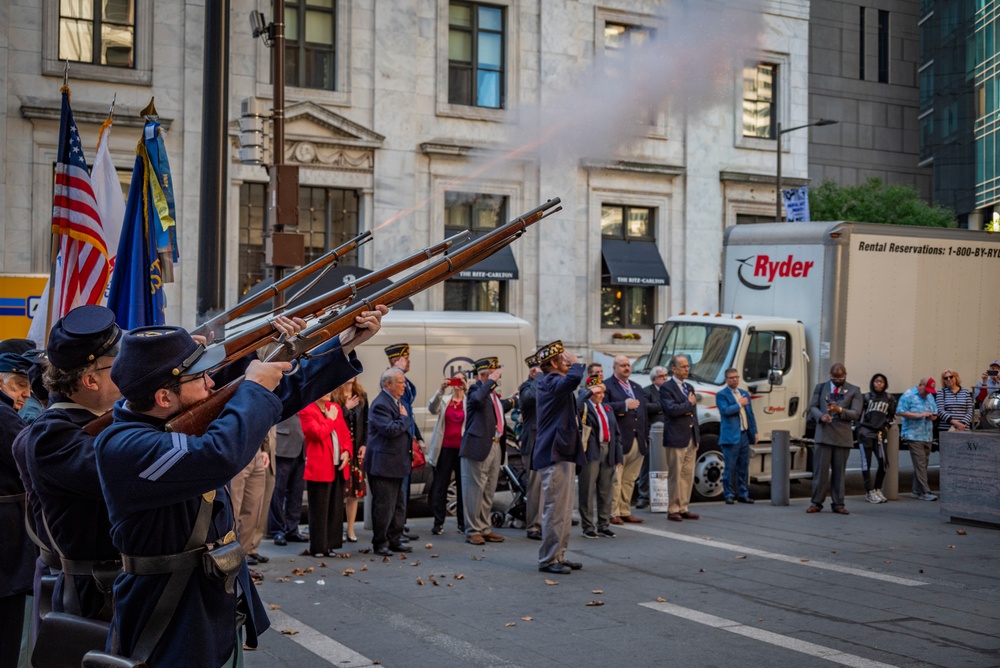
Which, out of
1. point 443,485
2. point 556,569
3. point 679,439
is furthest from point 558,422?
point 679,439

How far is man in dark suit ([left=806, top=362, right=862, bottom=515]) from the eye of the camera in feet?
49.8

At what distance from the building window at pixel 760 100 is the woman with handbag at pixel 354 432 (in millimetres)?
16054

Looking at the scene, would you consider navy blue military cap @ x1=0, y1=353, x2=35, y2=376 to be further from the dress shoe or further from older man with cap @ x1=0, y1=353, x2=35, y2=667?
the dress shoe

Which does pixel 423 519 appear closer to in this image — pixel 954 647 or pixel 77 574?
pixel 954 647

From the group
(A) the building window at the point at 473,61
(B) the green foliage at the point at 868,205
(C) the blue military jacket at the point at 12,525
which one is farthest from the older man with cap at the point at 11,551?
(B) the green foliage at the point at 868,205

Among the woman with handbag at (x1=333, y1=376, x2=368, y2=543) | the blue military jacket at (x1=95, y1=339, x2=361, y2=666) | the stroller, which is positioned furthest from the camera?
the stroller

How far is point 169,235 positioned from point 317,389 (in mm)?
4418

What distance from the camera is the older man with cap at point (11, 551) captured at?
18.2 feet

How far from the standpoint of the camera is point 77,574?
14.0 feet

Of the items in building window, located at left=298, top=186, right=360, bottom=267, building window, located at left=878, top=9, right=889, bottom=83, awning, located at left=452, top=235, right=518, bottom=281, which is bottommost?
awning, located at left=452, top=235, right=518, bottom=281

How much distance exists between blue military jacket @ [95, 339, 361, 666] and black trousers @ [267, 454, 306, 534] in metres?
8.38

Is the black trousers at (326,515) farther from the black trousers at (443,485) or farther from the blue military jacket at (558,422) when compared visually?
the blue military jacket at (558,422)

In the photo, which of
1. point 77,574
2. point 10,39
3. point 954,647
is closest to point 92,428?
point 77,574

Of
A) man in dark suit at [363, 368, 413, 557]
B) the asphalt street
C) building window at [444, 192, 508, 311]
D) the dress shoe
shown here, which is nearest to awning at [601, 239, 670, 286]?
building window at [444, 192, 508, 311]
